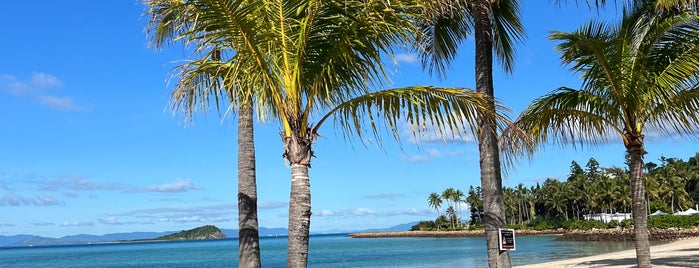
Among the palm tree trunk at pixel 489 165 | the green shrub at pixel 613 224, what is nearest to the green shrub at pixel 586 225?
the green shrub at pixel 613 224

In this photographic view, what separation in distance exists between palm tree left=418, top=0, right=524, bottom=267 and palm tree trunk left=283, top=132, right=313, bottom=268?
9.20ft

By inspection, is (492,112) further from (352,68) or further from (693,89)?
(693,89)

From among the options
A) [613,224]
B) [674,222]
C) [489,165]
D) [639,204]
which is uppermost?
[489,165]

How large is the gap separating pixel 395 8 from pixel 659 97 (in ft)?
20.8

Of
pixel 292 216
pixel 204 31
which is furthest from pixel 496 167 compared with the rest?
pixel 204 31

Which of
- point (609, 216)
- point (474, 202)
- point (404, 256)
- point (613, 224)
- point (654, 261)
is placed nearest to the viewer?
point (654, 261)

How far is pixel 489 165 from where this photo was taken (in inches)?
363

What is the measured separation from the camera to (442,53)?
36.9 feet

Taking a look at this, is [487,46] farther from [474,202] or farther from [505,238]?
[474,202]

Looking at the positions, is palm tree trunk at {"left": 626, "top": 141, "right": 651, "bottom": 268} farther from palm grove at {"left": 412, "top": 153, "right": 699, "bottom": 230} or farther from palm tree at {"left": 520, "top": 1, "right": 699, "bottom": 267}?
palm grove at {"left": 412, "top": 153, "right": 699, "bottom": 230}

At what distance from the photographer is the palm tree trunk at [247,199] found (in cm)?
927

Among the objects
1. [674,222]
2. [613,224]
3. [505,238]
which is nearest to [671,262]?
[505,238]

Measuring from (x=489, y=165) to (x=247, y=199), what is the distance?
3.56 meters

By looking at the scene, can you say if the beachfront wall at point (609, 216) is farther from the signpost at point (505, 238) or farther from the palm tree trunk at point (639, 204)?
the signpost at point (505, 238)
